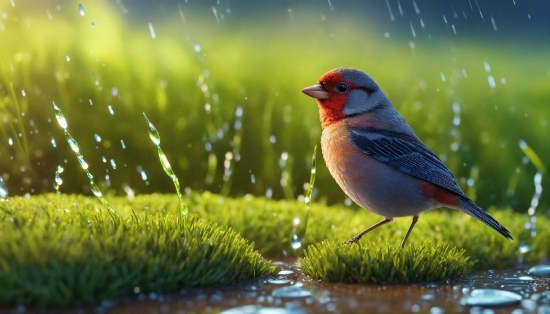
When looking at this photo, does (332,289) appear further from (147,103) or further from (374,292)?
(147,103)

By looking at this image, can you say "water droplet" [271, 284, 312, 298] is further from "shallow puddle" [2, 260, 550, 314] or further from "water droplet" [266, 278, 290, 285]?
"water droplet" [266, 278, 290, 285]

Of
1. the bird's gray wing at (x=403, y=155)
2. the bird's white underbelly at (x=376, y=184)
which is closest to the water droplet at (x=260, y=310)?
the bird's white underbelly at (x=376, y=184)

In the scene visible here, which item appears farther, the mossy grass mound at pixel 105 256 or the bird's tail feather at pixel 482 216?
the bird's tail feather at pixel 482 216

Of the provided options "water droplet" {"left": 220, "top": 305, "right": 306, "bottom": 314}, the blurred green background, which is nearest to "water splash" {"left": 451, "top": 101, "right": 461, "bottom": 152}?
the blurred green background

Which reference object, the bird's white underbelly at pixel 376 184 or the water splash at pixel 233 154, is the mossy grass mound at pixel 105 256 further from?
the water splash at pixel 233 154

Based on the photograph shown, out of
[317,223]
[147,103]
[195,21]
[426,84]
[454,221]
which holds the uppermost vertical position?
[195,21]

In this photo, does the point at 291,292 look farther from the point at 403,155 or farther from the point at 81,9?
the point at 81,9

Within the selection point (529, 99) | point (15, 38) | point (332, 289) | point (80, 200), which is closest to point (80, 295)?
point (332, 289)

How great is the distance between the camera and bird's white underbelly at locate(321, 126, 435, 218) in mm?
4207

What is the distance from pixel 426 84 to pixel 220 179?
295 centimetres

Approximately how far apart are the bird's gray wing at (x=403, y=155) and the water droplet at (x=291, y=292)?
110 centimetres

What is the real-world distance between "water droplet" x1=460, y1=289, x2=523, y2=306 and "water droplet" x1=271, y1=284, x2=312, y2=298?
823 mm

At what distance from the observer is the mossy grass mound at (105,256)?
3.14 m

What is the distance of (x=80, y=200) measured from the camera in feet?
18.8
